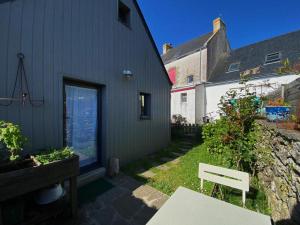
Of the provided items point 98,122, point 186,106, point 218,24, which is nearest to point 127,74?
point 98,122

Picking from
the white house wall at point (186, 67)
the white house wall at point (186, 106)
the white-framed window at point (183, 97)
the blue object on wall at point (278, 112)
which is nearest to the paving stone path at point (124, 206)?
the blue object on wall at point (278, 112)

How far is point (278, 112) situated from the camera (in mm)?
3111

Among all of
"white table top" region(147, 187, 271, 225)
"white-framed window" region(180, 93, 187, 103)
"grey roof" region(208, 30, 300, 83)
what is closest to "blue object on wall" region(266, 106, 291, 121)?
"white table top" region(147, 187, 271, 225)

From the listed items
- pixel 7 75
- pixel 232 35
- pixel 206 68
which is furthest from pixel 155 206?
pixel 232 35

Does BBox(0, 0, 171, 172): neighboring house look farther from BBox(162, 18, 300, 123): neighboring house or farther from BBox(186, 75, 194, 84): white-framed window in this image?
BBox(186, 75, 194, 84): white-framed window

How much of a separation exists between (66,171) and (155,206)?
5.82 feet

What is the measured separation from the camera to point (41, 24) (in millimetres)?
3455

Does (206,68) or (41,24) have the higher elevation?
(206,68)

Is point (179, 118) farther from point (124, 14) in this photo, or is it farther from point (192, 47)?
point (124, 14)

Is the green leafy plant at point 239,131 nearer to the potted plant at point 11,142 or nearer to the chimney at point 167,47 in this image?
the potted plant at point 11,142

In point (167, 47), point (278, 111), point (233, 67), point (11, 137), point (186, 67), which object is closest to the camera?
point (11, 137)

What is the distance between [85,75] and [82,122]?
1238mm

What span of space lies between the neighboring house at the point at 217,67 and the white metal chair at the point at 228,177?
32.3 ft

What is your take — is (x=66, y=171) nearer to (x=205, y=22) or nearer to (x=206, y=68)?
(x=206, y=68)
